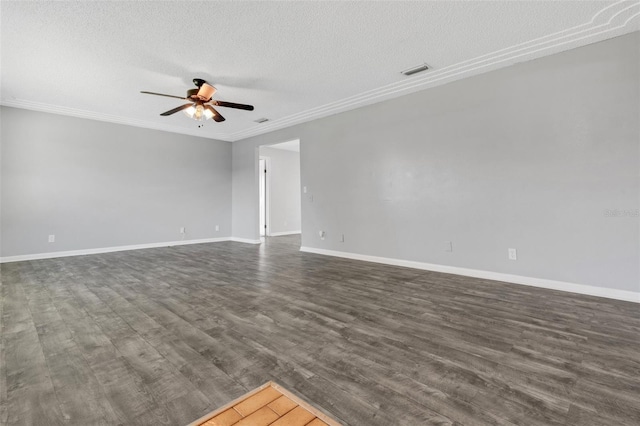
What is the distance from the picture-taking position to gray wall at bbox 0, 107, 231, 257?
15.9 ft

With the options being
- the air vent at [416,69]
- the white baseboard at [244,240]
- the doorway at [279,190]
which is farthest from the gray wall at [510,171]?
the doorway at [279,190]

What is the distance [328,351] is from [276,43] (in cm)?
296

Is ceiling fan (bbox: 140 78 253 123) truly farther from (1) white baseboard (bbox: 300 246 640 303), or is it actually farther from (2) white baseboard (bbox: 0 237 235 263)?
(2) white baseboard (bbox: 0 237 235 263)

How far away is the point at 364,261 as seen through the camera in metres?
4.73

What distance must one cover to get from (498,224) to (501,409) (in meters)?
2.68

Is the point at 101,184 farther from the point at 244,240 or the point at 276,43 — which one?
the point at 276,43

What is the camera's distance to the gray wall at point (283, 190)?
8.46 m

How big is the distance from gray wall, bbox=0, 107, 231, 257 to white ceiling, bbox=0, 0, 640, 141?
898 millimetres

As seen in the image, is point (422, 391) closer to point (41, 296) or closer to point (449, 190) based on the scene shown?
point (449, 190)

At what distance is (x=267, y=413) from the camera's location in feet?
3.43

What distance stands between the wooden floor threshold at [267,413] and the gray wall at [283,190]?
7.43m

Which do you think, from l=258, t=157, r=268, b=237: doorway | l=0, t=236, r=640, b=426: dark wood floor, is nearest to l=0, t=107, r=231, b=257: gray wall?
l=258, t=157, r=268, b=237: doorway

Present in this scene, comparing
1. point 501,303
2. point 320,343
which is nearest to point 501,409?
point 320,343

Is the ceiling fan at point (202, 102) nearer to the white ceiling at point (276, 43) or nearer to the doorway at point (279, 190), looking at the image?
the white ceiling at point (276, 43)
